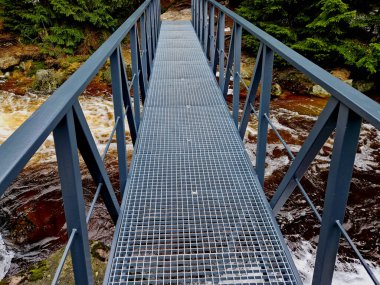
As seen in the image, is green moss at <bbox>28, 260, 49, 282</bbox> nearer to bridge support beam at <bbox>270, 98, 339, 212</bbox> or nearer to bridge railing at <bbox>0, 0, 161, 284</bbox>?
bridge railing at <bbox>0, 0, 161, 284</bbox>

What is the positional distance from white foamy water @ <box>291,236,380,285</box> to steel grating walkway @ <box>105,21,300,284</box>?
2.09 metres

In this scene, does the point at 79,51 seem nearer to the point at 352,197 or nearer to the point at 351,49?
the point at 351,49

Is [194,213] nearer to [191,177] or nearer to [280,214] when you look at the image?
[191,177]

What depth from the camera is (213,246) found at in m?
2.12

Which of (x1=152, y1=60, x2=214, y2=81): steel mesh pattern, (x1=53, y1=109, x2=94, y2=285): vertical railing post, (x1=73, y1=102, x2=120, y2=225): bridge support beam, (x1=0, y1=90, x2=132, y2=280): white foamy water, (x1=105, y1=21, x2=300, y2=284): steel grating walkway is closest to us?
(x1=53, y1=109, x2=94, y2=285): vertical railing post

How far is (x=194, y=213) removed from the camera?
2.42 meters

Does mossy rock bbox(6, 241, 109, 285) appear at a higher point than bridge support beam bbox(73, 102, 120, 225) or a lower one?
lower

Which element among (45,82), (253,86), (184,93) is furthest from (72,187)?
(45,82)

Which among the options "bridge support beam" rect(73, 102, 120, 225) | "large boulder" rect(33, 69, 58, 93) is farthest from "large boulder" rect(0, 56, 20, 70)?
"bridge support beam" rect(73, 102, 120, 225)

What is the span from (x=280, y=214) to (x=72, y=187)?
169 inches

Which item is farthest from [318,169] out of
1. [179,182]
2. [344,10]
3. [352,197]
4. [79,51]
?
[79,51]

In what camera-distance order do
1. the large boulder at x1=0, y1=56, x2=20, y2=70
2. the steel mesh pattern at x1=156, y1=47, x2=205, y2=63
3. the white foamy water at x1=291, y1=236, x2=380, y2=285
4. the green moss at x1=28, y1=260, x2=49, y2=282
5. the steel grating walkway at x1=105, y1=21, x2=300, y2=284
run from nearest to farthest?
the steel grating walkway at x1=105, y1=21, x2=300, y2=284, the green moss at x1=28, y1=260, x2=49, y2=282, the white foamy water at x1=291, y1=236, x2=380, y2=285, the steel mesh pattern at x1=156, y1=47, x2=205, y2=63, the large boulder at x1=0, y1=56, x2=20, y2=70

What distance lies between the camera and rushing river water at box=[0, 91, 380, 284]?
4434 millimetres

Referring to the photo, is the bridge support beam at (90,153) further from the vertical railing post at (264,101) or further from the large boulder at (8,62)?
the large boulder at (8,62)
